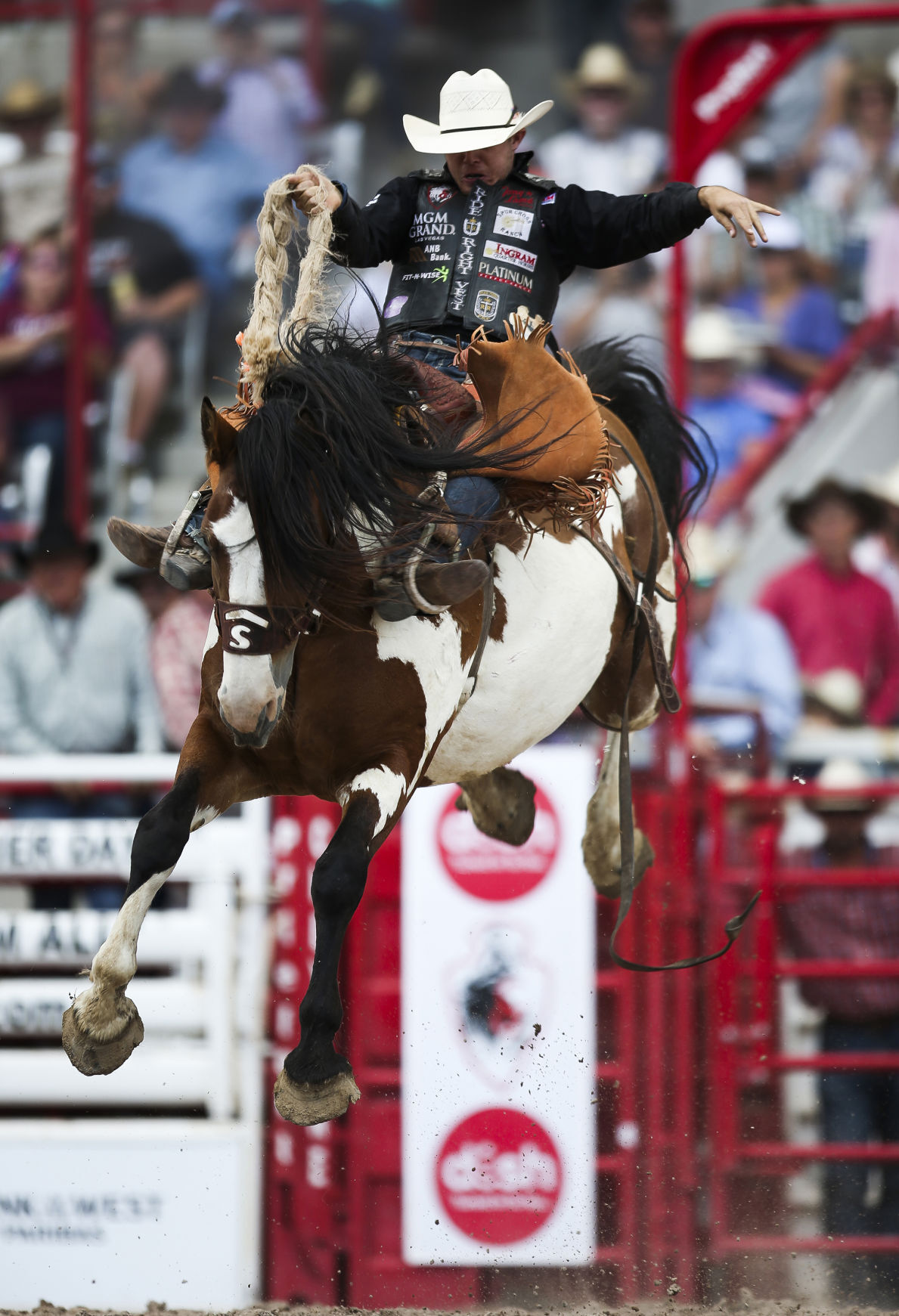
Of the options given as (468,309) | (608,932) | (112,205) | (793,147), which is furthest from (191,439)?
(468,309)

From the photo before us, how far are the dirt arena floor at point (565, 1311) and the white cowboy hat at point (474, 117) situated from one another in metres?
3.58

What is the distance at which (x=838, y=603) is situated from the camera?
771 centimetres

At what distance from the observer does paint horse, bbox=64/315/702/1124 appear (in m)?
3.88

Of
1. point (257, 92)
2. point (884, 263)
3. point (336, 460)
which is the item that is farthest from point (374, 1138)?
point (257, 92)

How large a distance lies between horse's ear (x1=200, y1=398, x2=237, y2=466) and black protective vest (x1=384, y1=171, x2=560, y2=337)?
729mm

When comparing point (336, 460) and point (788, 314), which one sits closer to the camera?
point (336, 460)

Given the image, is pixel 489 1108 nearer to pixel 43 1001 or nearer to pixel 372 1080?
pixel 372 1080

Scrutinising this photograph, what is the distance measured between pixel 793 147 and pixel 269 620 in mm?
5776

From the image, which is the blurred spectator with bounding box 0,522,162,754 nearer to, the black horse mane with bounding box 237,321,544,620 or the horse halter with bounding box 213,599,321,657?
the black horse mane with bounding box 237,321,544,620

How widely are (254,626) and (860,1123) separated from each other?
12.2 feet

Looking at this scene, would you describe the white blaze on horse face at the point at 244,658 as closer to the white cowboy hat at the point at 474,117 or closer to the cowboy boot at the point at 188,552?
the cowboy boot at the point at 188,552

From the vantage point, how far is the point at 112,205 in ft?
30.1

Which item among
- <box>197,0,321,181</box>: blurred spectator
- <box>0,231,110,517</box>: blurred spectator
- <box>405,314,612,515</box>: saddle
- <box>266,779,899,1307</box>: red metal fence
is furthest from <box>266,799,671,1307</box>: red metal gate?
<box>197,0,321,181</box>: blurred spectator

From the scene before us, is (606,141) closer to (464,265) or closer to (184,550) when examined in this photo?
(464,265)
